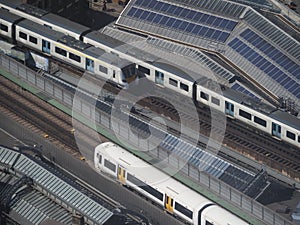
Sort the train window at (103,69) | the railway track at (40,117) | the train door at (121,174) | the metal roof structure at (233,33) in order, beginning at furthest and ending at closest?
the train window at (103,69) → the metal roof structure at (233,33) → the railway track at (40,117) → the train door at (121,174)

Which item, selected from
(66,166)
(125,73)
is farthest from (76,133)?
(125,73)

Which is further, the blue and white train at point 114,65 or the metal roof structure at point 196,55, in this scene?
the metal roof structure at point 196,55

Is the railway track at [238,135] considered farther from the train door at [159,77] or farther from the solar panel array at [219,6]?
the solar panel array at [219,6]

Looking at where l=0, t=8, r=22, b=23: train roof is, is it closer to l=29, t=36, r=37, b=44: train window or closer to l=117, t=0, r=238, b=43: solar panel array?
l=29, t=36, r=37, b=44: train window

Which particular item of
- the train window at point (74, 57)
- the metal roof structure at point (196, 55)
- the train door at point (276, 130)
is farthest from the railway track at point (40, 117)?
the train door at point (276, 130)

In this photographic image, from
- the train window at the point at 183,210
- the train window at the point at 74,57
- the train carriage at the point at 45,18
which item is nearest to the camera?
the train window at the point at 183,210

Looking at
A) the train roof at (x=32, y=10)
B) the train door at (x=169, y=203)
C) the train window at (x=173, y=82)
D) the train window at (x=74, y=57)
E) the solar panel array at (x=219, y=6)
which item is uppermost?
the solar panel array at (x=219, y=6)

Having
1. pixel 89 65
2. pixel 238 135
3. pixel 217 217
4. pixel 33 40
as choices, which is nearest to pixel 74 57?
pixel 89 65

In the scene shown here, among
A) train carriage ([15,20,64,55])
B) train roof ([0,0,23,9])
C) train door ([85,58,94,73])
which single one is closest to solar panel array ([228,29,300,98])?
train door ([85,58,94,73])
